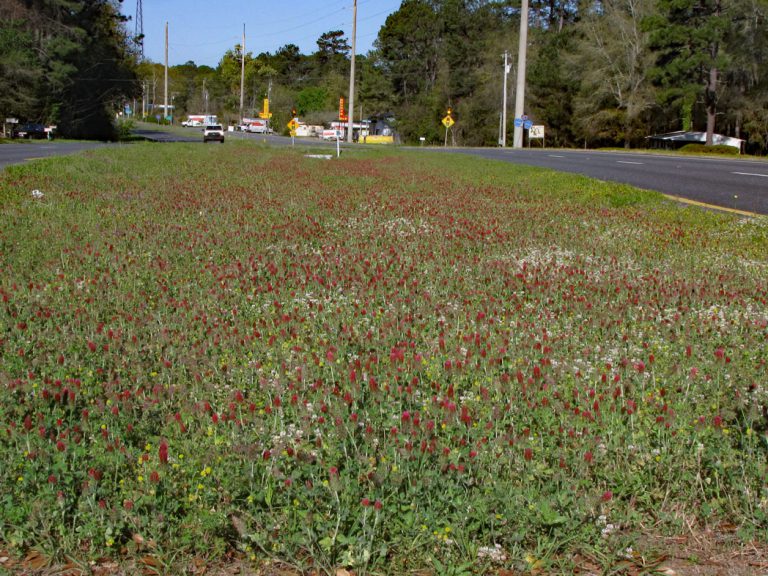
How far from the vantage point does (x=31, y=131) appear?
5100 cm

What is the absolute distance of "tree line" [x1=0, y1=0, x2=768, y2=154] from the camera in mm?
52406

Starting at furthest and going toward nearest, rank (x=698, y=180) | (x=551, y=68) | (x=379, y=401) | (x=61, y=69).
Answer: (x=551, y=68)
(x=61, y=69)
(x=698, y=180)
(x=379, y=401)

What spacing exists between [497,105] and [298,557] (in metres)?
78.8

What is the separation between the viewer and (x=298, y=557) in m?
3.11

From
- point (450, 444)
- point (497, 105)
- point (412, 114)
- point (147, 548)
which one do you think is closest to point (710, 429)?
point (450, 444)

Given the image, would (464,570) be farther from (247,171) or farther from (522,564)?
(247,171)

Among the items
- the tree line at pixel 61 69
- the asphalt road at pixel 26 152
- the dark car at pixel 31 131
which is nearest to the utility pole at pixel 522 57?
the asphalt road at pixel 26 152

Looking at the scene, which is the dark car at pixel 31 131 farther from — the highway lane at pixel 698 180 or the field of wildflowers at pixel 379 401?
the field of wildflowers at pixel 379 401

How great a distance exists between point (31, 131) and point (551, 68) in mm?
43386

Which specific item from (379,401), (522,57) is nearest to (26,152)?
(522,57)

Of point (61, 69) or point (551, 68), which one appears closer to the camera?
point (61, 69)

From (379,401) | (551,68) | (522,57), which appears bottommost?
(379,401)

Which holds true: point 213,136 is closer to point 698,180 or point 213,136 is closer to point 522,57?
point 522,57

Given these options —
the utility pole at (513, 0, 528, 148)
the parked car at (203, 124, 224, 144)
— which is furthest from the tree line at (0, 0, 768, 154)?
the utility pole at (513, 0, 528, 148)
